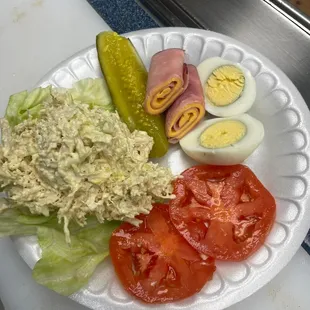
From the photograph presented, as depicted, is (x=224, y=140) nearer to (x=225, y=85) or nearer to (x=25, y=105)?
(x=225, y=85)

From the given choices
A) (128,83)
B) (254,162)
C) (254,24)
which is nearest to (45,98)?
(128,83)

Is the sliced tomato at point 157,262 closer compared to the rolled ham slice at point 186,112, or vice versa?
the sliced tomato at point 157,262

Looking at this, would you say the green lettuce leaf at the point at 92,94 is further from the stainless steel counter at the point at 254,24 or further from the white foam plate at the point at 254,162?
the stainless steel counter at the point at 254,24

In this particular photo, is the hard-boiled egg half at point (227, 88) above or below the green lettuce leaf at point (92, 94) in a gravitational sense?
below

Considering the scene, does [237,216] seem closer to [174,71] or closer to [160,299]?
[160,299]

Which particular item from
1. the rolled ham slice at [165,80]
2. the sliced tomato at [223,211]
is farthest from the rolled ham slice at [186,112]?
the sliced tomato at [223,211]

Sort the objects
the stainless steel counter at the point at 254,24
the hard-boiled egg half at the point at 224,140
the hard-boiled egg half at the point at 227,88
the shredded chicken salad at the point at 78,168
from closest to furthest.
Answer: the shredded chicken salad at the point at 78,168, the hard-boiled egg half at the point at 224,140, the hard-boiled egg half at the point at 227,88, the stainless steel counter at the point at 254,24
